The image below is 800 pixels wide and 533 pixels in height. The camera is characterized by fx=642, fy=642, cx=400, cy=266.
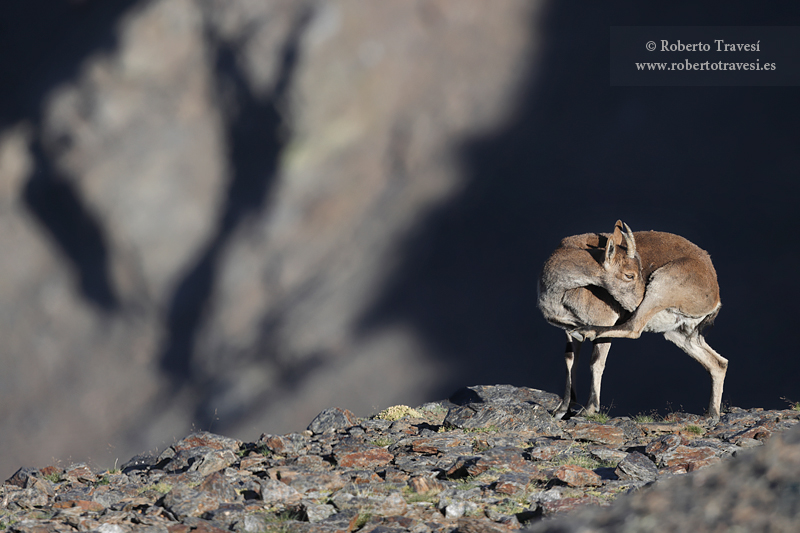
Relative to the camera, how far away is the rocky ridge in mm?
5184

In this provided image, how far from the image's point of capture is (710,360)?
412 inches

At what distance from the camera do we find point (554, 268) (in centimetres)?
913

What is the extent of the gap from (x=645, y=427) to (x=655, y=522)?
8343 mm

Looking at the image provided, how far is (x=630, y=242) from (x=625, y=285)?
596mm

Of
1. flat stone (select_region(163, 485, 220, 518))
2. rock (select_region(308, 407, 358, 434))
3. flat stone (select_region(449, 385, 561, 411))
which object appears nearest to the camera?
flat stone (select_region(163, 485, 220, 518))

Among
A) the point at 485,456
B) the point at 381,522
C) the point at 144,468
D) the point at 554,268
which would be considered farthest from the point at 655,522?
the point at 144,468

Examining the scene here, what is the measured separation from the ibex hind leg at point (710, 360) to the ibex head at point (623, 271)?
7.21ft

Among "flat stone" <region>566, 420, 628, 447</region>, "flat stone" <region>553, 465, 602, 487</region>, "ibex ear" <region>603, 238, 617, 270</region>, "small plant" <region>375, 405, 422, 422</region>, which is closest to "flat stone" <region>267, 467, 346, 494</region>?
"flat stone" <region>553, 465, 602, 487</region>

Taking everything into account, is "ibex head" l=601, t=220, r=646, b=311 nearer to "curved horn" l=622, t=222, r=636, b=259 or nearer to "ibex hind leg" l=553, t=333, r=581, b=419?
"curved horn" l=622, t=222, r=636, b=259

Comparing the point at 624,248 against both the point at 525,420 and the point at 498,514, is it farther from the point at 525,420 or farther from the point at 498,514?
the point at 498,514

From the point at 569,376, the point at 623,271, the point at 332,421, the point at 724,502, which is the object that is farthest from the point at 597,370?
the point at 724,502

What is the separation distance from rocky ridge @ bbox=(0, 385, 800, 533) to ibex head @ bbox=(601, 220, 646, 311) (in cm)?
183

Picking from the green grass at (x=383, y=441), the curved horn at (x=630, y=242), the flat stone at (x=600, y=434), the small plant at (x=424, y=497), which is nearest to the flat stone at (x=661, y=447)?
the flat stone at (x=600, y=434)

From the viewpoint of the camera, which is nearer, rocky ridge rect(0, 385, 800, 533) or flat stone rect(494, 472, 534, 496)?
rocky ridge rect(0, 385, 800, 533)
